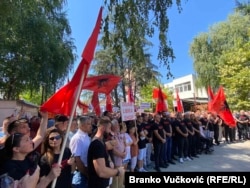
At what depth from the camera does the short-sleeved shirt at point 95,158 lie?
4.11 m

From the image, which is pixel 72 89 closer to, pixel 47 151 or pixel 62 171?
pixel 47 151

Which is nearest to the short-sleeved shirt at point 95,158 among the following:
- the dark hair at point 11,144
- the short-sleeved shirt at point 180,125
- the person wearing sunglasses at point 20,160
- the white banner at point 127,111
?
the person wearing sunglasses at point 20,160

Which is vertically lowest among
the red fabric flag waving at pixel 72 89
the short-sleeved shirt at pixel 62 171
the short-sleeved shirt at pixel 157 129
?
the short-sleeved shirt at pixel 62 171

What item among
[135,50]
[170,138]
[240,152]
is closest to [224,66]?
[240,152]

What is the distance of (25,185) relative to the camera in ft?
9.49

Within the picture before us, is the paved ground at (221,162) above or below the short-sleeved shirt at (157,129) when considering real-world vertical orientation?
below

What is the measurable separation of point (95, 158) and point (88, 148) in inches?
17.3

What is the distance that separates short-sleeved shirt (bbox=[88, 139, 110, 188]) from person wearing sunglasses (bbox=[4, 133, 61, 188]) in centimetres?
89

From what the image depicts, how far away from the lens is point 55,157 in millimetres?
3924

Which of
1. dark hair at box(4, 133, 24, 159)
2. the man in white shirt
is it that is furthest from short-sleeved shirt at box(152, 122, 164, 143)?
dark hair at box(4, 133, 24, 159)

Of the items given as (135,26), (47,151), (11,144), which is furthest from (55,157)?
(135,26)

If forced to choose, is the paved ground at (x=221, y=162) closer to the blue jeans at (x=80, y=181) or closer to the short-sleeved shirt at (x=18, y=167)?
the blue jeans at (x=80, y=181)

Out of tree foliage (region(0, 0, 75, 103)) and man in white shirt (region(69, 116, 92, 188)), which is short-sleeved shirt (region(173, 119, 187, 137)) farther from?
tree foliage (region(0, 0, 75, 103))

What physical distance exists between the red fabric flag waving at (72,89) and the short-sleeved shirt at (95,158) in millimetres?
556
